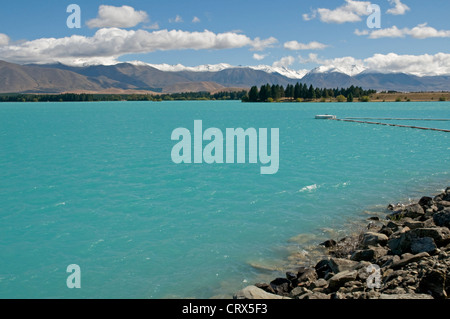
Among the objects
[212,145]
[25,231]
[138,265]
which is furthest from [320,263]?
[212,145]

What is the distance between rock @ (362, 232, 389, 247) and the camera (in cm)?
2047

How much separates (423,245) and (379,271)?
10.6 feet

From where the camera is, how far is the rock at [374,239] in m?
20.5

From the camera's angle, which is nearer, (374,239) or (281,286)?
(281,286)

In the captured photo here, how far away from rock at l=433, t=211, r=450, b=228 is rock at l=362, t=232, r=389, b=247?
335 cm

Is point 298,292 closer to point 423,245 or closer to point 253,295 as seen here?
point 253,295

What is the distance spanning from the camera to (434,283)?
507 inches

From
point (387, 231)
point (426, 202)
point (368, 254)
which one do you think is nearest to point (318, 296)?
point (368, 254)

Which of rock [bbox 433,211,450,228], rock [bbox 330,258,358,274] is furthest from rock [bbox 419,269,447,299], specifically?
rock [bbox 433,211,450,228]

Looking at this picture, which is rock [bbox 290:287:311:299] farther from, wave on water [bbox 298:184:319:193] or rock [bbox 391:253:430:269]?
wave on water [bbox 298:184:319:193]

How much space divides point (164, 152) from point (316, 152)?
26.1 meters
